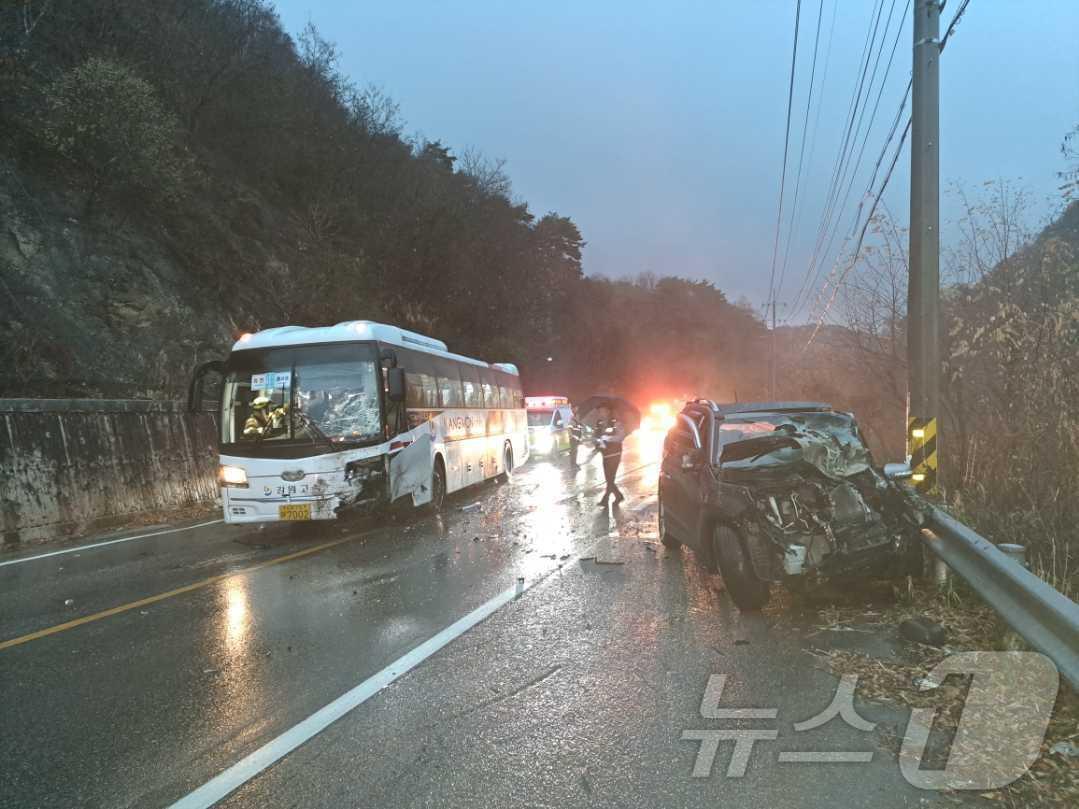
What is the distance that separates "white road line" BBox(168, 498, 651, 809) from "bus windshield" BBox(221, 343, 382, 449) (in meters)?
5.00

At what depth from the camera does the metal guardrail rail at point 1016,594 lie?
12.2 feet

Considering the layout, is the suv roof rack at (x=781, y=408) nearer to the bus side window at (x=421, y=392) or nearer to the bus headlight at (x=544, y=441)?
the bus side window at (x=421, y=392)

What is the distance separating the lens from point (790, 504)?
6.01 m

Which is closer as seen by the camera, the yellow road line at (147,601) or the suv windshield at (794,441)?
the yellow road line at (147,601)

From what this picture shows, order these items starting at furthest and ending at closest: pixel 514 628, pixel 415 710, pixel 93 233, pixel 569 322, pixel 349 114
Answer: pixel 569 322
pixel 349 114
pixel 93 233
pixel 514 628
pixel 415 710

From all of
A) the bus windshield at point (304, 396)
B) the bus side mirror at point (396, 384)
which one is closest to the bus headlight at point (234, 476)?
the bus windshield at point (304, 396)

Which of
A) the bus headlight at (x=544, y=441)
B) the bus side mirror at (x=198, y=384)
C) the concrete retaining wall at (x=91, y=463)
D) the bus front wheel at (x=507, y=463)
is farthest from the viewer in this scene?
the bus headlight at (x=544, y=441)

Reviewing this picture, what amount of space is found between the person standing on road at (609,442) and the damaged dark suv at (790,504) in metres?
4.50

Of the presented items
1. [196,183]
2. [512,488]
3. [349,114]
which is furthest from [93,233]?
[349,114]

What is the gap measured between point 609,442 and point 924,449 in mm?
4884

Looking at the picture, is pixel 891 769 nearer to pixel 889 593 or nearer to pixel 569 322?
pixel 889 593

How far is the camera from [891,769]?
11.5 ft

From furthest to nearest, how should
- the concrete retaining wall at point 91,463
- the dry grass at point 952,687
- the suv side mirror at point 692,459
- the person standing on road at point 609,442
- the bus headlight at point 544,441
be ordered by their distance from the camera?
the bus headlight at point 544,441
the person standing on road at point 609,442
the concrete retaining wall at point 91,463
the suv side mirror at point 692,459
the dry grass at point 952,687

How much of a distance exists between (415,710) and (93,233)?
19.4 meters
